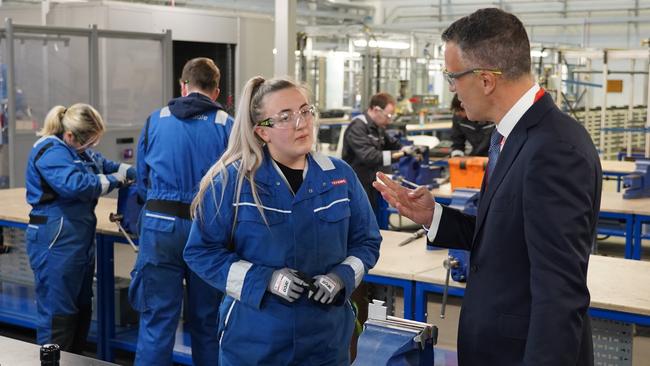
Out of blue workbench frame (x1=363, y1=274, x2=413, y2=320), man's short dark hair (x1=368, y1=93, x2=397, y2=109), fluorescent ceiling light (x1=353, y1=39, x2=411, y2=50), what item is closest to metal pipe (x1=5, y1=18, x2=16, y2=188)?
man's short dark hair (x1=368, y1=93, x2=397, y2=109)

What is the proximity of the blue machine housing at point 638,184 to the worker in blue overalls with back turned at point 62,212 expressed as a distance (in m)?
3.72

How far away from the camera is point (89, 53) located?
6.59 m

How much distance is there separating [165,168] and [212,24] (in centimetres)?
507

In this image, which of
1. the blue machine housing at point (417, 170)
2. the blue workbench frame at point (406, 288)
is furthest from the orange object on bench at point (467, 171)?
the blue workbench frame at point (406, 288)

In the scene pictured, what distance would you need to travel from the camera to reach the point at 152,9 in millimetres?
8086


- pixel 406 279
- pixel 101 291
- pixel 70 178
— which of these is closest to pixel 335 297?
pixel 406 279

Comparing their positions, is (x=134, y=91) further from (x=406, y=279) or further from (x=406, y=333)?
(x=406, y=333)

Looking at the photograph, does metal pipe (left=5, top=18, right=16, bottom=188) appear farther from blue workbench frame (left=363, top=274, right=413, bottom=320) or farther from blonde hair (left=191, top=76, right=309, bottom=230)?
blonde hair (left=191, top=76, right=309, bottom=230)

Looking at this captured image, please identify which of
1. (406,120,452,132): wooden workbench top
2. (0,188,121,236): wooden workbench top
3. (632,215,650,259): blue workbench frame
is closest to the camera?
(0,188,121,236): wooden workbench top

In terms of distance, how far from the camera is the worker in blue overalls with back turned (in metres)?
4.18

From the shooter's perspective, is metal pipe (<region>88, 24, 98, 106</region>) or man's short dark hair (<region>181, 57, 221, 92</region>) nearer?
man's short dark hair (<region>181, 57, 221, 92</region>)

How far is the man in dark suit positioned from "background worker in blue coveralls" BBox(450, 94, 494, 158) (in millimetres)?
4871

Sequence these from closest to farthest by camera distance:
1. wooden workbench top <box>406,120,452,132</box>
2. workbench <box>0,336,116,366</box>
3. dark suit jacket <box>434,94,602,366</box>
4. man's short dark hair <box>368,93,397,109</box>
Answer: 1. dark suit jacket <box>434,94,602,366</box>
2. workbench <box>0,336,116,366</box>
3. man's short dark hair <box>368,93,397,109</box>
4. wooden workbench top <box>406,120,452,132</box>

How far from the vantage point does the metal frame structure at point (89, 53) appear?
20.2 feet
